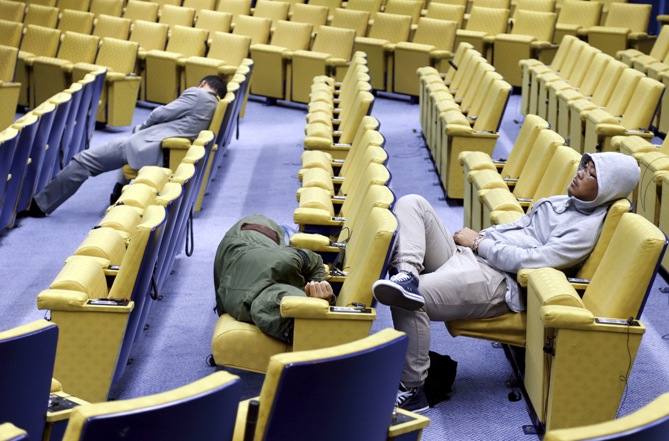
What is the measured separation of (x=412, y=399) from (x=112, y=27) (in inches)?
120

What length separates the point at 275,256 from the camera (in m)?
1.41

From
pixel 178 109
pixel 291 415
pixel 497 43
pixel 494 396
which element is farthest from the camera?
pixel 497 43

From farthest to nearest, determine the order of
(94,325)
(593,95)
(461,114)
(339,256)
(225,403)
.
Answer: (593,95)
(461,114)
(339,256)
(94,325)
(225,403)

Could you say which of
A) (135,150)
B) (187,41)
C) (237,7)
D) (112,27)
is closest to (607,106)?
(135,150)

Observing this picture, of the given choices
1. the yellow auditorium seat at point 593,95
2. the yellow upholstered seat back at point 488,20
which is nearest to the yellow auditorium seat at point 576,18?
the yellow upholstered seat back at point 488,20

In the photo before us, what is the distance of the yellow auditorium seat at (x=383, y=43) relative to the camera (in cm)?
385

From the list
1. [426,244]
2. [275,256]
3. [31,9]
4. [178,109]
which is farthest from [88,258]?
[31,9]

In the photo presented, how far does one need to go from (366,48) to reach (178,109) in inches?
64.1

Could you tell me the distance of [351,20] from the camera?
403 cm

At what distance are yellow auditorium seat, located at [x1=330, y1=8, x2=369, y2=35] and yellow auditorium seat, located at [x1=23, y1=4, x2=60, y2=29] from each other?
127 centimetres

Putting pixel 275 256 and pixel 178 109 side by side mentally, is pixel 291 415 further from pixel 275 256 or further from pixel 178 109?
pixel 178 109

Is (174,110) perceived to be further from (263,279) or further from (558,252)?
(558,252)

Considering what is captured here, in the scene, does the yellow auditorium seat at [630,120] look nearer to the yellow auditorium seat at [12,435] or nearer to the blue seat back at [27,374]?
the blue seat back at [27,374]

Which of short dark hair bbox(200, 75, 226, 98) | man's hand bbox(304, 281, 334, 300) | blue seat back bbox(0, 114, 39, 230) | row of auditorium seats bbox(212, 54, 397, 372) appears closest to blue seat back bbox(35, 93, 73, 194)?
blue seat back bbox(0, 114, 39, 230)
